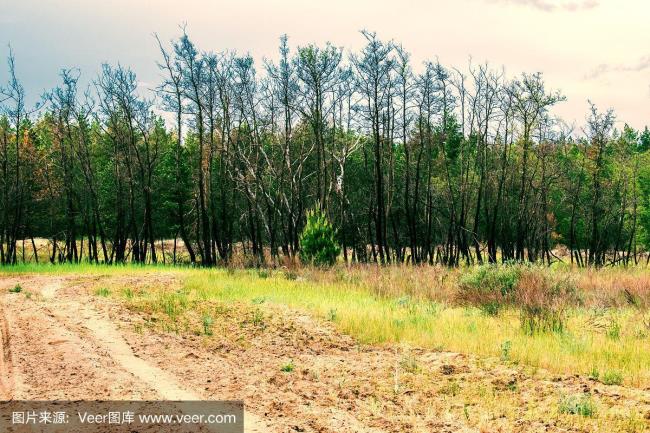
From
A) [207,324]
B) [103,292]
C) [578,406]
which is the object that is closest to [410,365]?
[578,406]

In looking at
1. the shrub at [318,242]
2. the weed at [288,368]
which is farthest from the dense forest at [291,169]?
the weed at [288,368]

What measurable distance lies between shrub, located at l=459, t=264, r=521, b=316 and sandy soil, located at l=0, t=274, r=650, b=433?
478 cm

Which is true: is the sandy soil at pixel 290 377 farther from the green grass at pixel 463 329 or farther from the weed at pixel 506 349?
the green grass at pixel 463 329

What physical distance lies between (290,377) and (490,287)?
9055 mm

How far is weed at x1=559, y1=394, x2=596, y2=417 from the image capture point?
239 inches

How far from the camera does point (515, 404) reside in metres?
6.46

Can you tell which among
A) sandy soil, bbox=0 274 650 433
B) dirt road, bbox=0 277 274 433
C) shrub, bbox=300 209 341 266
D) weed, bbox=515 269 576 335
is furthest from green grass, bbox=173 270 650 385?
shrub, bbox=300 209 341 266

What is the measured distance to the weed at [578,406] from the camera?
20.0 feet

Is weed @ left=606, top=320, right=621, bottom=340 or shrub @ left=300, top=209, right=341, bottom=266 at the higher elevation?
shrub @ left=300, top=209, right=341, bottom=266

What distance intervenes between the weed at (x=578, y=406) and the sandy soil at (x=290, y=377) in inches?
7.3

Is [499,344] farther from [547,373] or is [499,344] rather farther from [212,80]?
[212,80]

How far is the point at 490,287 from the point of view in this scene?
15.2m

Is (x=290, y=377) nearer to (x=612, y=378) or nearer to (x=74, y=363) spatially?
(x=74, y=363)

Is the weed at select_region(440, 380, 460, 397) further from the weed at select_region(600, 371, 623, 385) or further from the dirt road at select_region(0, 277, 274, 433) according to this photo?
the dirt road at select_region(0, 277, 274, 433)
